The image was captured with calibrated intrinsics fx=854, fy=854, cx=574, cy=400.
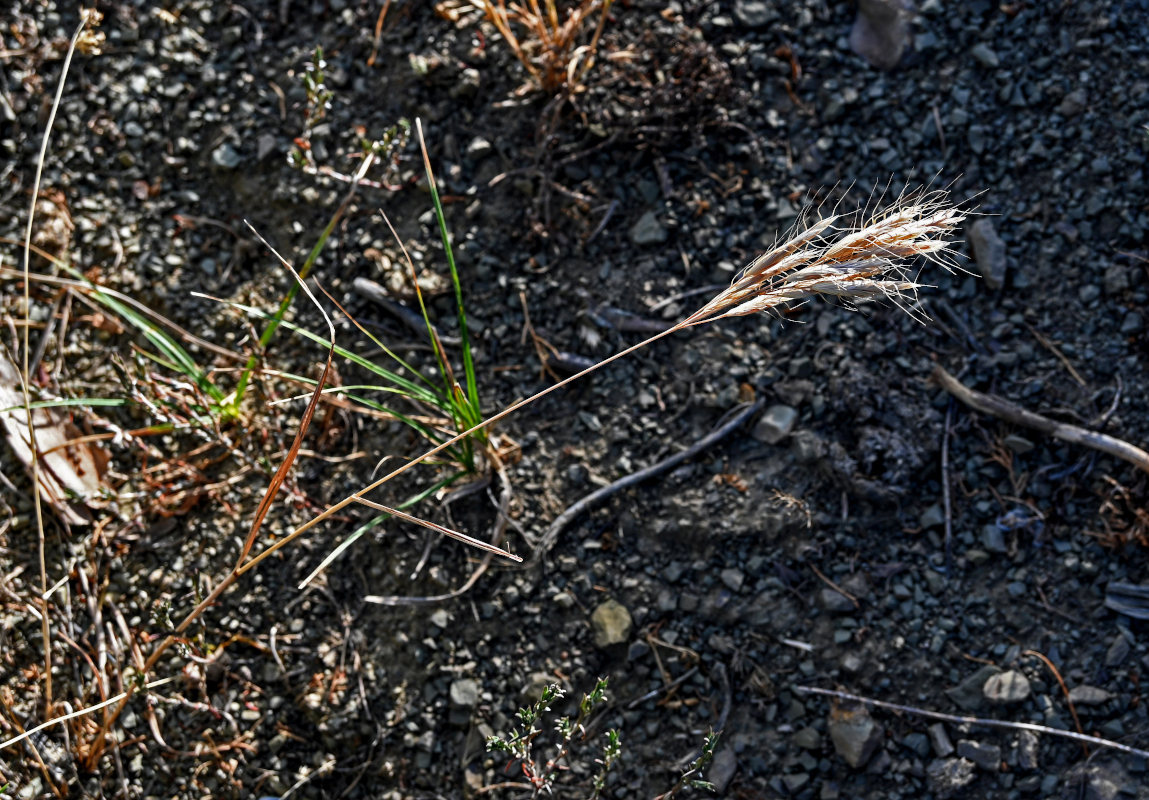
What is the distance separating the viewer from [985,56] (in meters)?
2.69

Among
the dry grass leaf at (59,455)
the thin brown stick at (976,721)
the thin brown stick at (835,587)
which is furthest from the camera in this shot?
the dry grass leaf at (59,455)

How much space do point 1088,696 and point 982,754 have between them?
0.30 meters

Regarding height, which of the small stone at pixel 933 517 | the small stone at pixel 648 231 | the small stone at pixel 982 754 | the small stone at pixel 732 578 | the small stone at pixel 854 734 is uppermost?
the small stone at pixel 648 231

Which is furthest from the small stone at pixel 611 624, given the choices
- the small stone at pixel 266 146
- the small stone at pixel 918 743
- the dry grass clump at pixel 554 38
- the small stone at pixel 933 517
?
the small stone at pixel 266 146

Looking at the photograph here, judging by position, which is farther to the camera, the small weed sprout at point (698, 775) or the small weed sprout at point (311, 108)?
the small weed sprout at point (311, 108)

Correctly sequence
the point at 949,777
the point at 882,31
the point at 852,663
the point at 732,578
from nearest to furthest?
the point at 949,777, the point at 852,663, the point at 732,578, the point at 882,31

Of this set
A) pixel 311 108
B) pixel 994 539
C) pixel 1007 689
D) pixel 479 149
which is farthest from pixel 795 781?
pixel 311 108

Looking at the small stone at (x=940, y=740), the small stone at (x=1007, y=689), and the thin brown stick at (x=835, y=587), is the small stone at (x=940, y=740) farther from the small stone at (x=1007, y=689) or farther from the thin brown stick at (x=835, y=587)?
the thin brown stick at (x=835, y=587)

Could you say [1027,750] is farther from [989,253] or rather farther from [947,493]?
[989,253]

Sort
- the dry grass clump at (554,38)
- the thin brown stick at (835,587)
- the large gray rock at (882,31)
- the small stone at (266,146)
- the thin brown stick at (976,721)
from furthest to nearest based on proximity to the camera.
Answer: the small stone at (266,146)
the large gray rock at (882,31)
the dry grass clump at (554,38)
the thin brown stick at (835,587)
the thin brown stick at (976,721)

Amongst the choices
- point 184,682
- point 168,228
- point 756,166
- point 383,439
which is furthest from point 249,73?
point 184,682

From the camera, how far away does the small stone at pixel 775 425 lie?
7.89ft

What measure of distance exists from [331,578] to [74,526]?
2.66 feet

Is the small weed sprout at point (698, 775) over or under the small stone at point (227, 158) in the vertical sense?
under
